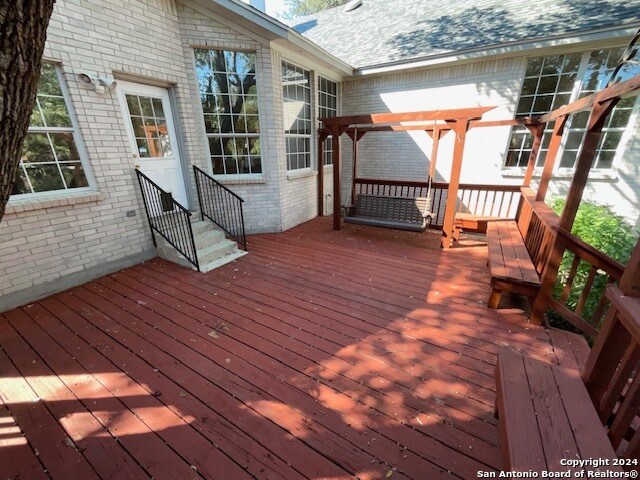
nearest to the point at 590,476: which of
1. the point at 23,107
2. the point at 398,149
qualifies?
the point at 23,107

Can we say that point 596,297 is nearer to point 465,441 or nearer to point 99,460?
point 465,441

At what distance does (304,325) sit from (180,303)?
1.47 meters

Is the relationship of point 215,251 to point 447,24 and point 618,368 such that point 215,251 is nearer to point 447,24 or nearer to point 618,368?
point 618,368

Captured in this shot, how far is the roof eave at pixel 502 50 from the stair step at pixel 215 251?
16.1 ft

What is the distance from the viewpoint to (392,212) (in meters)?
4.98

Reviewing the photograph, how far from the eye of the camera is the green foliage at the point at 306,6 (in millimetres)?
16953

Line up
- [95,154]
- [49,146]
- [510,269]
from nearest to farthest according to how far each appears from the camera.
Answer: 1. [510,269]
2. [49,146]
3. [95,154]

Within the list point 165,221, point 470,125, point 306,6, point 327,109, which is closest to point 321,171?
point 327,109

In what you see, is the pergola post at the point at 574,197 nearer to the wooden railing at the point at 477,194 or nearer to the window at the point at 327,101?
the wooden railing at the point at 477,194

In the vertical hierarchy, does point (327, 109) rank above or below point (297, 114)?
above

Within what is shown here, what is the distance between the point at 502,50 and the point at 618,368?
573 centimetres

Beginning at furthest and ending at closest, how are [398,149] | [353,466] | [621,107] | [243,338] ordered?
[398,149] → [621,107] → [243,338] → [353,466]

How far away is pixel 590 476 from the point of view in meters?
1.03

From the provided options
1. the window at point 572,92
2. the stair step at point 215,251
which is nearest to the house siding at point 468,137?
the window at point 572,92
